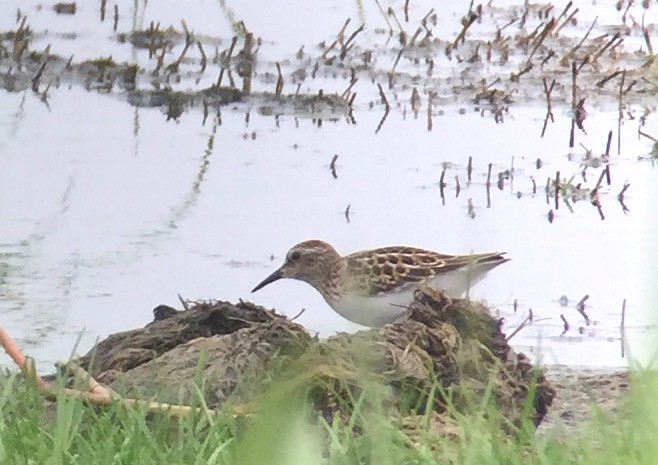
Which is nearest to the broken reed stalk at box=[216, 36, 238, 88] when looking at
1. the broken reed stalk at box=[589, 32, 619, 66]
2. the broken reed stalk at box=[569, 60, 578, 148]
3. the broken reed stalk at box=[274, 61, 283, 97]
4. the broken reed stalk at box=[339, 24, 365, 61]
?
the broken reed stalk at box=[274, 61, 283, 97]

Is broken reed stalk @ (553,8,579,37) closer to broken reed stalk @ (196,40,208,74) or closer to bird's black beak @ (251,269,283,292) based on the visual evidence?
broken reed stalk @ (196,40,208,74)

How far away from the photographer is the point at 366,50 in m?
6.92

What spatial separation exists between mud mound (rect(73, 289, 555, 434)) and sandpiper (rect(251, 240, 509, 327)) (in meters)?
0.82

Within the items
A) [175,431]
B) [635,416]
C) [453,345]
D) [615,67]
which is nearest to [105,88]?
[615,67]

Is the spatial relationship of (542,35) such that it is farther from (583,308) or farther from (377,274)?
(377,274)

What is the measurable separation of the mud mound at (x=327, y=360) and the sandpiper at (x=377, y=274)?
818mm

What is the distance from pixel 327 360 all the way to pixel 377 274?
166 cm

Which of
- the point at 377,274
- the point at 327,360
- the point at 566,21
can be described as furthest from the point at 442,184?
the point at 327,360

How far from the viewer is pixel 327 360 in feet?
11.4

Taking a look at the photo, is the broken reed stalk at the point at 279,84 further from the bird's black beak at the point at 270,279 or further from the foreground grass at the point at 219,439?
the foreground grass at the point at 219,439

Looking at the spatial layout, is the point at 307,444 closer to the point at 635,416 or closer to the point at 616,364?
the point at 635,416

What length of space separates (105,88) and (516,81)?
5.94ft

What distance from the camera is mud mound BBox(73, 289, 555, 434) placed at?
3.43m

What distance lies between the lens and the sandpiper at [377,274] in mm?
5008
